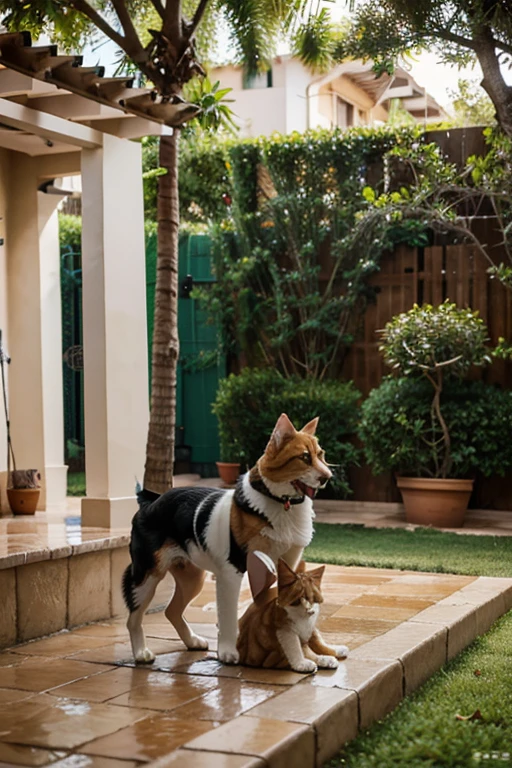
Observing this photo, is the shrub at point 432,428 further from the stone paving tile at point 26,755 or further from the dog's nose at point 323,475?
the stone paving tile at point 26,755

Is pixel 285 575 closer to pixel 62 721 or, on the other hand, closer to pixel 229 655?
pixel 229 655

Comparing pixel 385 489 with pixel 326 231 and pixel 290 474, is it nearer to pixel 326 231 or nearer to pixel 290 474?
pixel 326 231

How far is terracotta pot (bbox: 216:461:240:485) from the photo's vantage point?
39.1 feet

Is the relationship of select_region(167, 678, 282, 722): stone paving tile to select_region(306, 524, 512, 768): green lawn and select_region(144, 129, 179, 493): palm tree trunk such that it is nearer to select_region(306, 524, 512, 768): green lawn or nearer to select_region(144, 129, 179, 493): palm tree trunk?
select_region(306, 524, 512, 768): green lawn

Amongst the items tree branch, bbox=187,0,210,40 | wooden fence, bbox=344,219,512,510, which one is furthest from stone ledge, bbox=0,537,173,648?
wooden fence, bbox=344,219,512,510

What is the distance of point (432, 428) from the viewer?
10.1 metres

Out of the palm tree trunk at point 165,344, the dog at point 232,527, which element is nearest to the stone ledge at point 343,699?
the dog at point 232,527

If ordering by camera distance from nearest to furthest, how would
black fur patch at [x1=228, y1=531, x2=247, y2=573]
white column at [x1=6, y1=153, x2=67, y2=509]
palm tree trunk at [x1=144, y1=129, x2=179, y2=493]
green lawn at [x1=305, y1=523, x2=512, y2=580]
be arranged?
black fur patch at [x1=228, y1=531, x2=247, y2=573] → palm tree trunk at [x1=144, y1=129, x2=179, y2=493] → green lawn at [x1=305, y1=523, x2=512, y2=580] → white column at [x1=6, y1=153, x2=67, y2=509]

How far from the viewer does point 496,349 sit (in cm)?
1035

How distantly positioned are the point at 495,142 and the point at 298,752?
325 inches

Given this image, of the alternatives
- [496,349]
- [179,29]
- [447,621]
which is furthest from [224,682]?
[496,349]

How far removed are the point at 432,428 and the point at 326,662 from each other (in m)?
5.90

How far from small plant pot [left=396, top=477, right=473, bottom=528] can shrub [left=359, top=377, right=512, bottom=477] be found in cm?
16

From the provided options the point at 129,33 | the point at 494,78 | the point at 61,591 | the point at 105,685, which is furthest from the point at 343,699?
the point at 494,78
